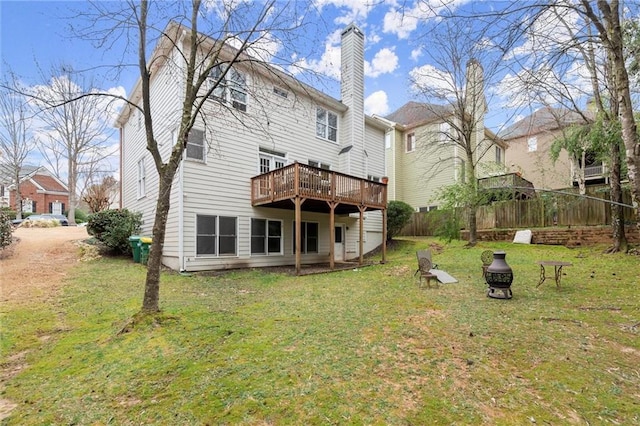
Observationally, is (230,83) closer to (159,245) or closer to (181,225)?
(181,225)

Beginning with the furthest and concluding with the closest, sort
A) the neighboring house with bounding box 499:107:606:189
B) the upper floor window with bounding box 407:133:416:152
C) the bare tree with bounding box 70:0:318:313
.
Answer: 1. the upper floor window with bounding box 407:133:416:152
2. the neighboring house with bounding box 499:107:606:189
3. the bare tree with bounding box 70:0:318:313

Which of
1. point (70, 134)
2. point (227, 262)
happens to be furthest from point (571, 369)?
point (70, 134)

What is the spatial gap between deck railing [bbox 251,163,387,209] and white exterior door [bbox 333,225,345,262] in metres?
2.91

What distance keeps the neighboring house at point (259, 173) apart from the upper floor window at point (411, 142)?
667cm

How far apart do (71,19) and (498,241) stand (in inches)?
645

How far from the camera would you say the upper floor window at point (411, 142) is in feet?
70.8

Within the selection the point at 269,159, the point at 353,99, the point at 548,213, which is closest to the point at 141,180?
the point at 269,159

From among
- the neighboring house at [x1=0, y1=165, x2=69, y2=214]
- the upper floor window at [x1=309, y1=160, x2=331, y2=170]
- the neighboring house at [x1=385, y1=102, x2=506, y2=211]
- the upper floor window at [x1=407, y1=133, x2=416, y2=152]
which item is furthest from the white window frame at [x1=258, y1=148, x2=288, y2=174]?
the neighboring house at [x1=0, y1=165, x2=69, y2=214]

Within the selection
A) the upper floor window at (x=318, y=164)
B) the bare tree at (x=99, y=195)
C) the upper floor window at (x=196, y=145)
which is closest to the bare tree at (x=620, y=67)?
the upper floor window at (x=196, y=145)

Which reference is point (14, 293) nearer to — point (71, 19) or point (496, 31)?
point (71, 19)

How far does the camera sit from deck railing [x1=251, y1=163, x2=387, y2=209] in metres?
10.3

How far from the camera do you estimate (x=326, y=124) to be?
47.6 ft

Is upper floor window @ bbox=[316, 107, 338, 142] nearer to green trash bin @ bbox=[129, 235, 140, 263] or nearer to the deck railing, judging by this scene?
the deck railing

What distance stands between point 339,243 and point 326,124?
5715 millimetres
